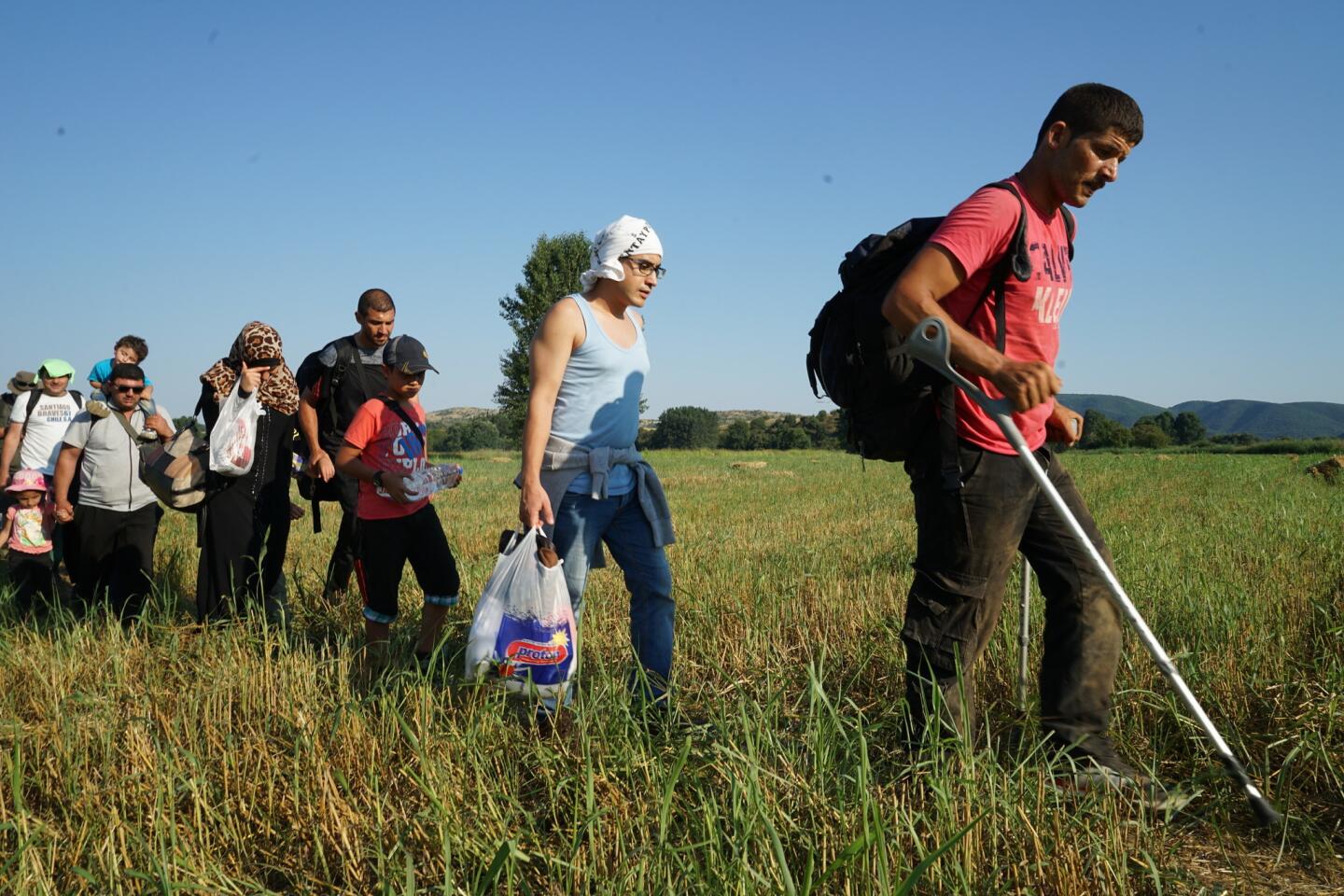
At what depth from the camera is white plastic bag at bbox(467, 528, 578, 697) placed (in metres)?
3.40

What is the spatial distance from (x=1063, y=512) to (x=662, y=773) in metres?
1.35

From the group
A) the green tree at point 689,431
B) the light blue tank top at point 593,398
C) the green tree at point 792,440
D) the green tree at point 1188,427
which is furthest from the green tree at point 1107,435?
the light blue tank top at point 593,398

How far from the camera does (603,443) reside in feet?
12.3

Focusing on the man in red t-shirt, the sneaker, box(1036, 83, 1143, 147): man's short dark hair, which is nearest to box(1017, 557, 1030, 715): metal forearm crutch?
the man in red t-shirt

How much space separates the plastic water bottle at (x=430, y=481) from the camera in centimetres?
479

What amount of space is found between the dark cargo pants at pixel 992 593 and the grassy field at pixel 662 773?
0.73 feet

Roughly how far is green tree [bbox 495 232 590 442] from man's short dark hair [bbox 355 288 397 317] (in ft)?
153

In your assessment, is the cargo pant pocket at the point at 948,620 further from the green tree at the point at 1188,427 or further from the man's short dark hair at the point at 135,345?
the green tree at the point at 1188,427

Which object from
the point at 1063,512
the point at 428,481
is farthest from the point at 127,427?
the point at 1063,512

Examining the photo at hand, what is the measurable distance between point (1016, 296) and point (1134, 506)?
11.4 meters

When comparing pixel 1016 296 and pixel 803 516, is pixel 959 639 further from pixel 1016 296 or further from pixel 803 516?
pixel 803 516

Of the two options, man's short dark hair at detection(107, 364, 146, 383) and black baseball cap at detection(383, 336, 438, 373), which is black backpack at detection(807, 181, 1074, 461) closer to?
black baseball cap at detection(383, 336, 438, 373)

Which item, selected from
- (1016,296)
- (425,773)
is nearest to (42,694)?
(425,773)

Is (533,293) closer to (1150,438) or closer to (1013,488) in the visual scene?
(1150,438)
